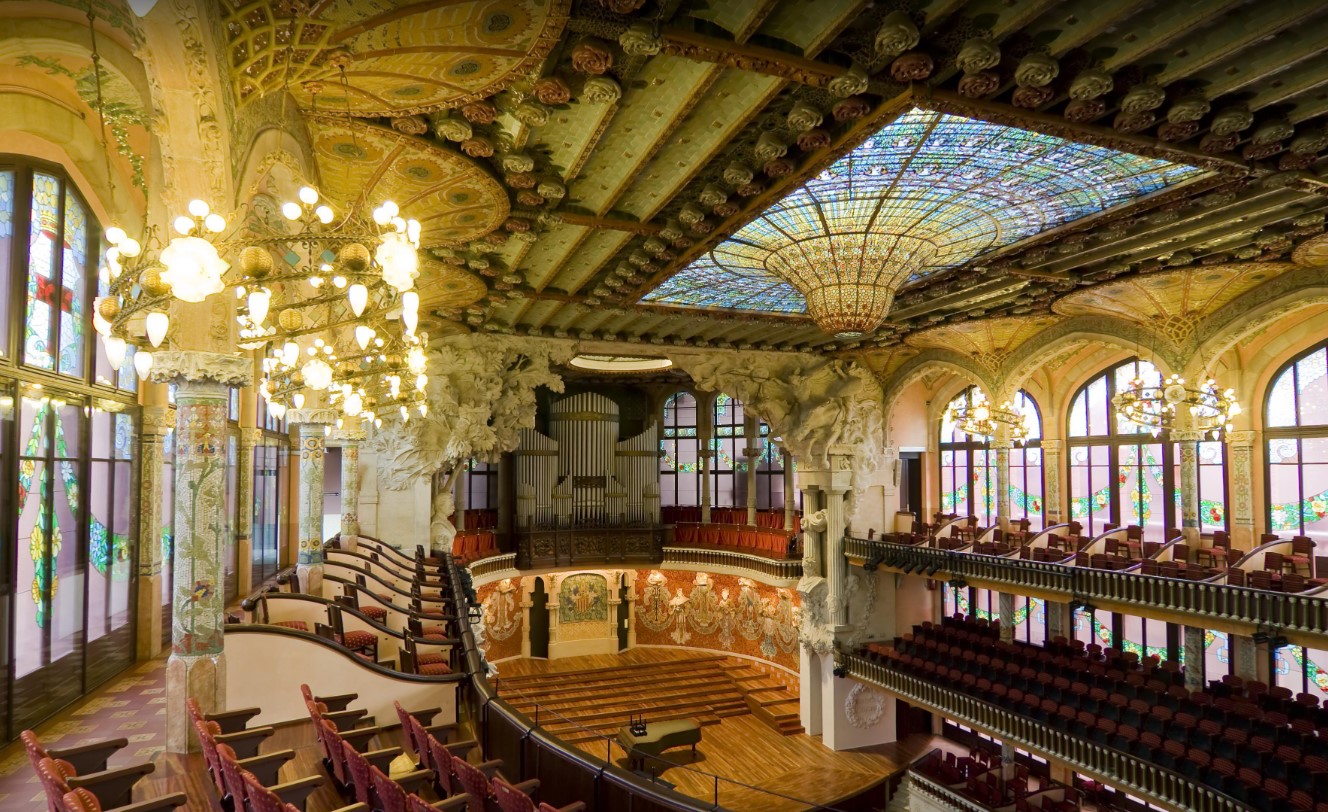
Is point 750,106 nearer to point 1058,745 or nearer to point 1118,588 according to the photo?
point 1118,588

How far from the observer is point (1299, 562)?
1341cm

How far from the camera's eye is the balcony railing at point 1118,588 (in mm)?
11438

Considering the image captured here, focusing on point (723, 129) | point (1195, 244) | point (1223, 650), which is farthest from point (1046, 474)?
point (723, 129)

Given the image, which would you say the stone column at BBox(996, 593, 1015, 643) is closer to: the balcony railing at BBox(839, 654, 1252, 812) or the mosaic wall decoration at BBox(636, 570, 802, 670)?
the balcony railing at BBox(839, 654, 1252, 812)

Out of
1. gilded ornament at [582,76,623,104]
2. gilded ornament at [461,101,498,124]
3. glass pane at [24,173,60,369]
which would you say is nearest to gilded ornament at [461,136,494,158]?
gilded ornament at [461,101,498,124]

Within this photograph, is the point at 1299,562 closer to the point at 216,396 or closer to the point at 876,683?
the point at 876,683

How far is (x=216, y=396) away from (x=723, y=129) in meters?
4.63

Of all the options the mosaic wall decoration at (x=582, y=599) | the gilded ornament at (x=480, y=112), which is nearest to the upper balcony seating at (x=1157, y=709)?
the mosaic wall decoration at (x=582, y=599)

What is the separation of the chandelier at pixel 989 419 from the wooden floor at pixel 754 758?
8108 millimetres

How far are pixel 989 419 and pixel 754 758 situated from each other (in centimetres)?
980

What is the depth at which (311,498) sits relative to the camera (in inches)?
499

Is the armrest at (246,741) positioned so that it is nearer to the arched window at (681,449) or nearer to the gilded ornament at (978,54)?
the gilded ornament at (978,54)

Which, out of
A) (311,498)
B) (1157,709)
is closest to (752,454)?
(1157,709)

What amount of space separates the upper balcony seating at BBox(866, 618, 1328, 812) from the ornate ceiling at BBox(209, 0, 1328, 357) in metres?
7.30
